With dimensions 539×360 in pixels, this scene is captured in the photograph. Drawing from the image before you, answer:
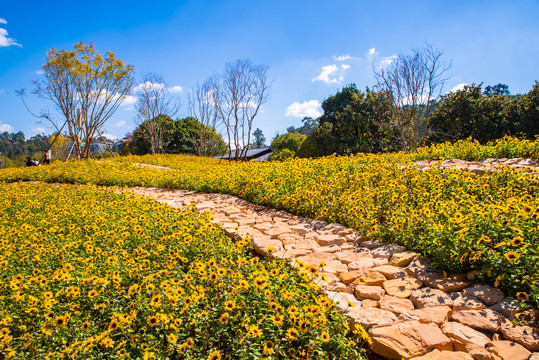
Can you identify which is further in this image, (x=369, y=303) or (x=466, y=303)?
(x=369, y=303)

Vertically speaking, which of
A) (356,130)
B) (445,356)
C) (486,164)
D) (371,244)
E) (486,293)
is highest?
(356,130)

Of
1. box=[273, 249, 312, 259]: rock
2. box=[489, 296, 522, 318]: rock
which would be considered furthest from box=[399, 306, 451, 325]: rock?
box=[273, 249, 312, 259]: rock

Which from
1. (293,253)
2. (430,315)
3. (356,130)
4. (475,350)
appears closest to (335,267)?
(293,253)

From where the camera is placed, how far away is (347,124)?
15.7 metres

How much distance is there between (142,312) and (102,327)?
0.94ft

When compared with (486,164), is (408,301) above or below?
below

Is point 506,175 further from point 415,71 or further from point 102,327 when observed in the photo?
point 415,71

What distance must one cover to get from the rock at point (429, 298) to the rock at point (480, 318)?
13cm

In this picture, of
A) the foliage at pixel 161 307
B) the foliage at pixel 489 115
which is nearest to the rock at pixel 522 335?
the foliage at pixel 161 307

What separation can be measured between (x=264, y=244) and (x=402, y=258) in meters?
1.44

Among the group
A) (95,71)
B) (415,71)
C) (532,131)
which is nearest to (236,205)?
(415,71)

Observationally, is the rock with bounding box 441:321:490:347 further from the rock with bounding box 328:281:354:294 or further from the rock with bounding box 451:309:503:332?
the rock with bounding box 328:281:354:294

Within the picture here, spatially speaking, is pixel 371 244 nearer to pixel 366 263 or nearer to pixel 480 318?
pixel 366 263

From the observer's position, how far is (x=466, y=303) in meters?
2.07
